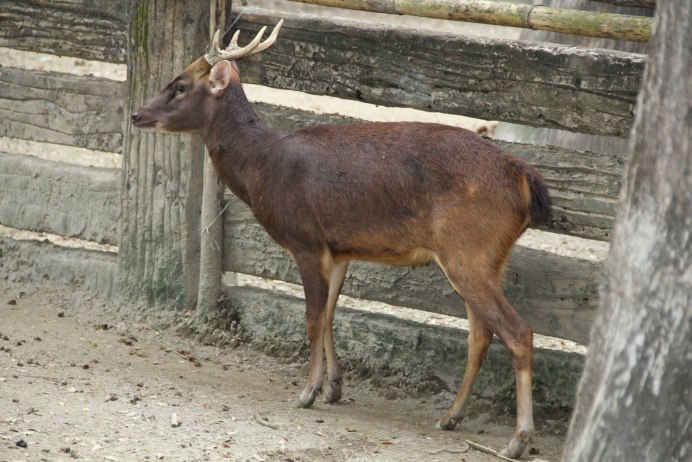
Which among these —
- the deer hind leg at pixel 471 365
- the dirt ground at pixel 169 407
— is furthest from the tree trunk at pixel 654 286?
the deer hind leg at pixel 471 365

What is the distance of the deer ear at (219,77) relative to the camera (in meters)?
6.29

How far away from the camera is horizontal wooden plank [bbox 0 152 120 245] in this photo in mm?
7375

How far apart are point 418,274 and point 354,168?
0.91 m

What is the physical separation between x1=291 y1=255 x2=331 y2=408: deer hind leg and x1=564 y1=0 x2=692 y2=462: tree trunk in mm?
2577

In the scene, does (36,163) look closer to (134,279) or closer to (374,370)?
(134,279)

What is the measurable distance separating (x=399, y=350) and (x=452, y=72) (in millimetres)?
1635

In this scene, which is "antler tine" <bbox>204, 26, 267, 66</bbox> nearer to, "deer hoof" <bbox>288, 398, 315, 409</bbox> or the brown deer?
the brown deer

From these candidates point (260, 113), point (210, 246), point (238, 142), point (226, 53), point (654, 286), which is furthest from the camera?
point (210, 246)

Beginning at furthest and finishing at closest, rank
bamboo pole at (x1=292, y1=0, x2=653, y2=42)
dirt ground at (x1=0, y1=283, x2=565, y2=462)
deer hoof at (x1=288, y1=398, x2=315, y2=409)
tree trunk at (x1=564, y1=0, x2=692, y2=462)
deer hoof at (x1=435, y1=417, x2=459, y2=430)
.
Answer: deer hoof at (x1=288, y1=398, x2=315, y2=409)
deer hoof at (x1=435, y1=417, x2=459, y2=430)
bamboo pole at (x1=292, y1=0, x2=653, y2=42)
dirt ground at (x1=0, y1=283, x2=565, y2=462)
tree trunk at (x1=564, y1=0, x2=692, y2=462)

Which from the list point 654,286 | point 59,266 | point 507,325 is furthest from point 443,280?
point 654,286

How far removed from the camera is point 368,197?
586cm

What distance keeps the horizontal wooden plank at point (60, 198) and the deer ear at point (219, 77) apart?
49.6 inches

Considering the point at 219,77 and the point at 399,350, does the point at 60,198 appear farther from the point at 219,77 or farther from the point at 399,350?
the point at 399,350

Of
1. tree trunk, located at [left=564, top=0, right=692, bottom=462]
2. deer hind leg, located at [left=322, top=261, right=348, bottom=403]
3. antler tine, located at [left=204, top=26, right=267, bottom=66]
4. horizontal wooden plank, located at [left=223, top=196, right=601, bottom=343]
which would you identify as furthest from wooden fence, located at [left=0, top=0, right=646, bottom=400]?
tree trunk, located at [left=564, top=0, right=692, bottom=462]
